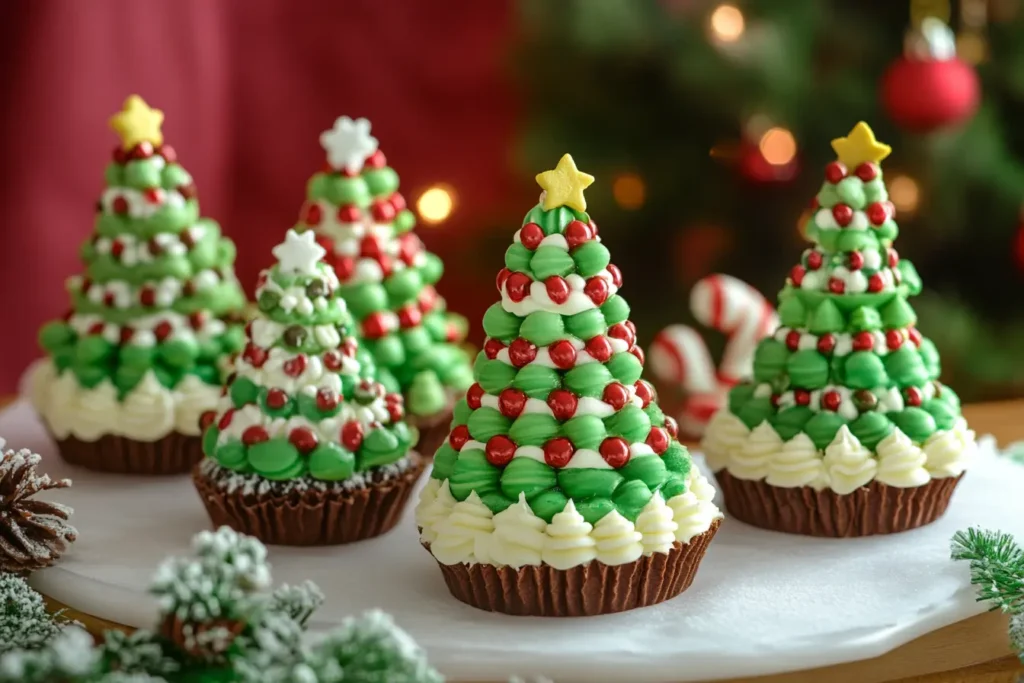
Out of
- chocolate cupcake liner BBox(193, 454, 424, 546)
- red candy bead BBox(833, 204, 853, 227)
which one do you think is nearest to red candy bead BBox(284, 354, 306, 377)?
chocolate cupcake liner BBox(193, 454, 424, 546)

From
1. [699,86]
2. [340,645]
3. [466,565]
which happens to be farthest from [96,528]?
[699,86]

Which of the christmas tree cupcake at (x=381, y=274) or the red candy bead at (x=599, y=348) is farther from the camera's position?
A: the christmas tree cupcake at (x=381, y=274)

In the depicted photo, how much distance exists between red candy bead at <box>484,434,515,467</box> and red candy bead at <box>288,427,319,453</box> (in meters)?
0.51

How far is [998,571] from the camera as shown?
253 cm

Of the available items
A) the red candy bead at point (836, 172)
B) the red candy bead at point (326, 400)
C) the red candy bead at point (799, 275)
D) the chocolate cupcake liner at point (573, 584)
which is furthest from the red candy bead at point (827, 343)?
the red candy bead at point (326, 400)

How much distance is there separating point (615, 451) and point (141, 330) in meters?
1.46

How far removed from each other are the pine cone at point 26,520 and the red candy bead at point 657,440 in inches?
45.0

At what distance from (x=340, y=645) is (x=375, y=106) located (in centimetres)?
458

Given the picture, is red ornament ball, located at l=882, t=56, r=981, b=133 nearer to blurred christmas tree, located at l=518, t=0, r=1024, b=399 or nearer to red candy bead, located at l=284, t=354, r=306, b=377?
blurred christmas tree, located at l=518, t=0, r=1024, b=399

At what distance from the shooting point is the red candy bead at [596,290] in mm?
2537

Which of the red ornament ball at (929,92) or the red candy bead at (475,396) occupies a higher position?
the red ornament ball at (929,92)

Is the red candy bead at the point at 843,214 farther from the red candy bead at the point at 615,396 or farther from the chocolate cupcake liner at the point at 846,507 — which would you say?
the red candy bead at the point at 615,396

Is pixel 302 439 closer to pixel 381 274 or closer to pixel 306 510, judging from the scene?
pixel 306 510

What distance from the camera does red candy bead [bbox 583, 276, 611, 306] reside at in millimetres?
2537
